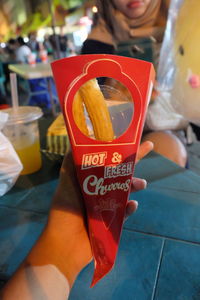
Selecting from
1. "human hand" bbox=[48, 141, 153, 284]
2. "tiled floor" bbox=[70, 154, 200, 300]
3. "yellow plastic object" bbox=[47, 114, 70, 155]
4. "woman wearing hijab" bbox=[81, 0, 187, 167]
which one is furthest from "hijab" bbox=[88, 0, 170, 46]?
"human hand" bbox=[48, 141, 153, 284]

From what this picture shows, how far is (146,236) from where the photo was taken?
0.50 m

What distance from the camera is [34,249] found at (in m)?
0.40

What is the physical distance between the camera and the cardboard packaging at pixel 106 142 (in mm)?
341

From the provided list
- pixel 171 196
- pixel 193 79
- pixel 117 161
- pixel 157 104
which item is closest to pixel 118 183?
pixel 117 161

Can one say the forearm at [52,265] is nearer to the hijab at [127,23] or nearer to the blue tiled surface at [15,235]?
the blue tiled surface at [15,235]

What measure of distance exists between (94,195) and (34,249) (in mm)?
137

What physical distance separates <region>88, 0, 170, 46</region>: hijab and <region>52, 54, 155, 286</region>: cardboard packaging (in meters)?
0.70

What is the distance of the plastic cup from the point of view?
0.73 meters

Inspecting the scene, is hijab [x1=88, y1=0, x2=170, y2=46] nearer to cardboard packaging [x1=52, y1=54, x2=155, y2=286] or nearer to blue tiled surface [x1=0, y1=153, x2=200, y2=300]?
blue tiled surface [x1=0, y1=153, x2=200, y2=300]

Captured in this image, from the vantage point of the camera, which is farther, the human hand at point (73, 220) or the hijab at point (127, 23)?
the hijab at point (127, 23)

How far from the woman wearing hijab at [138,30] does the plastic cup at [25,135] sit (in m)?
0.43

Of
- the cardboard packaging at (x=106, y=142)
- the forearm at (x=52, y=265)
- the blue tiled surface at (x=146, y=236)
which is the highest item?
the cardboard packaging at (x=106, y=142)

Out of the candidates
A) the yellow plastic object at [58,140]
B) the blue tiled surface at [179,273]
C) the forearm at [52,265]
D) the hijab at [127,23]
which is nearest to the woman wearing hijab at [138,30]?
the hijab at [127,23]

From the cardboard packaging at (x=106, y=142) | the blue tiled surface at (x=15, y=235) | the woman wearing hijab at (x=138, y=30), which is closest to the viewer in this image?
the cardboard packaging at (x=106, y=142)
